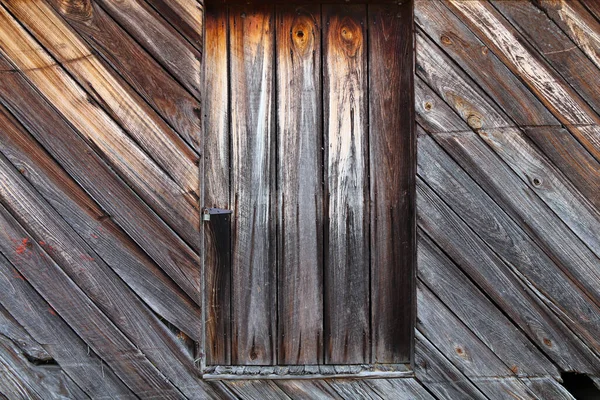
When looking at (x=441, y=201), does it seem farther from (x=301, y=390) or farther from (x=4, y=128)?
(x=4, y=128)

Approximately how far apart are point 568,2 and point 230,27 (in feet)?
5.03

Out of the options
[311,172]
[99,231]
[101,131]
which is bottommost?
[99,231]

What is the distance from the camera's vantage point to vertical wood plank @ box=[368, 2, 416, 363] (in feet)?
6.70

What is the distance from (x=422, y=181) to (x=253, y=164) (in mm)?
778

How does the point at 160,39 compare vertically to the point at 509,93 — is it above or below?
above

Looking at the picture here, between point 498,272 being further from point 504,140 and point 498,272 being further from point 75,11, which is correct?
point 75,11

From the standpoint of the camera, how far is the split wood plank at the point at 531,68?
1.92 meters

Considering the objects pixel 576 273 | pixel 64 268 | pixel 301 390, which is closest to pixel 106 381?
pixel 64 268

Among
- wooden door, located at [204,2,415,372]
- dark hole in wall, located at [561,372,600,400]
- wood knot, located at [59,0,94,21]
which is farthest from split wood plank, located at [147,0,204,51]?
dark hole in wall, located at [561,372,600,400]

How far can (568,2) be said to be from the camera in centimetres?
194

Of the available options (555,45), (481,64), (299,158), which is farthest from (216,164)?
(555,45)

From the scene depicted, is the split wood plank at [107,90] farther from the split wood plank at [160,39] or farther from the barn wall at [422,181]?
the split wood plank at [160,39]

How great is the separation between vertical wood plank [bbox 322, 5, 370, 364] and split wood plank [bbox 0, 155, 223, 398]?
2.48 feet

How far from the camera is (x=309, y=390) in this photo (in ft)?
6.40
